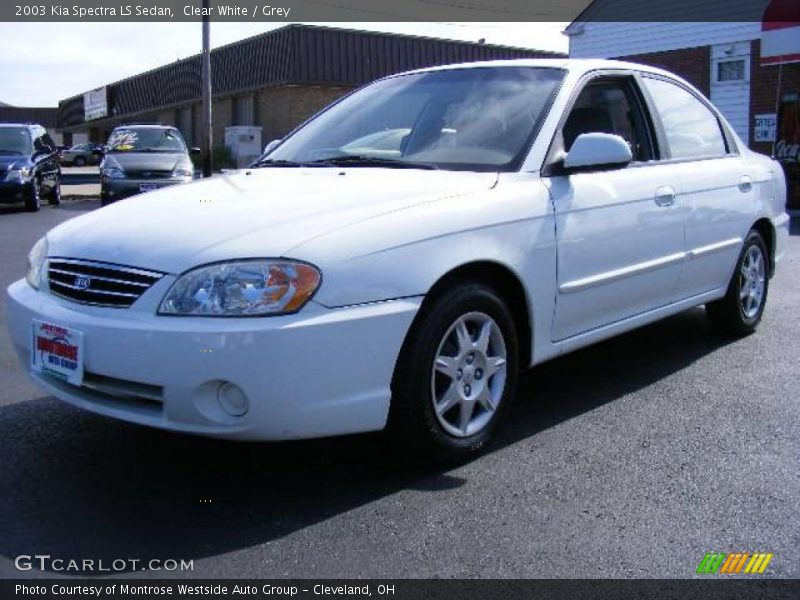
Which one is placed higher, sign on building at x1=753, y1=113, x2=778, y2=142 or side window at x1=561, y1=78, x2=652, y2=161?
sign on building at x1=753, y1=113, x2=778, y2=142

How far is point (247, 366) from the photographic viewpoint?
2746 millimetres

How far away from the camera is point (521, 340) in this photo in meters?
3.73

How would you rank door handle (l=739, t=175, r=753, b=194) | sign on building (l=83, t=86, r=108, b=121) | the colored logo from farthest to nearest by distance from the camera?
sign on building (l=83, t=86, r=108, b=121) → door handle (l=739, t=175, r=753, b=194) → the colored logo

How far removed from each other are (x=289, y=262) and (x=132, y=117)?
1991 inches

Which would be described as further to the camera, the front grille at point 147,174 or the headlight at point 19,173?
the headlight at point 19,173

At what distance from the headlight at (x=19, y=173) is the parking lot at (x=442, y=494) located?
12.2 m

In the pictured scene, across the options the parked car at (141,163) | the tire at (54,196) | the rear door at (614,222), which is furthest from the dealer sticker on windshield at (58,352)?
the tire at (54,196)

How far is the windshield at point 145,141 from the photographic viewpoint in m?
15.5

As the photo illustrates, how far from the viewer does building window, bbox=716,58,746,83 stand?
18156 mm

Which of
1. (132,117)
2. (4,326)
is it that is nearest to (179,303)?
(4,326)

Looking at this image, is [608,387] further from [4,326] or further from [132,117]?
[132,117]

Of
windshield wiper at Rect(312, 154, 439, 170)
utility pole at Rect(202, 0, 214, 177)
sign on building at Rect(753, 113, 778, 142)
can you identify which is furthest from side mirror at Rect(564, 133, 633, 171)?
utility pole at Rect(202, 0, 214, 177)

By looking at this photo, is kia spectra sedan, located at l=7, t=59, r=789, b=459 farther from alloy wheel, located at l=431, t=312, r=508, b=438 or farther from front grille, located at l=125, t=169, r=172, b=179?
front grille, located at l=125, t=169, r=172, b=179

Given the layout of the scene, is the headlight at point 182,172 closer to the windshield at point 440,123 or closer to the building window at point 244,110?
the windshield at point 440,123
